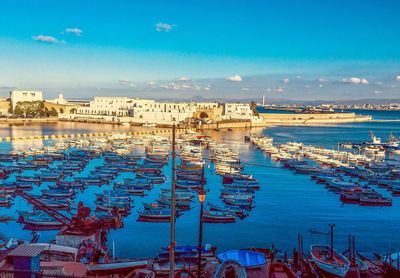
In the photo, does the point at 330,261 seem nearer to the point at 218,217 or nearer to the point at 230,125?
the point at 218,217

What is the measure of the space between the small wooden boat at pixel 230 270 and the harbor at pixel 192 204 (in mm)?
37

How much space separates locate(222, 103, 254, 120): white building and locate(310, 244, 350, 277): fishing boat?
40.7m

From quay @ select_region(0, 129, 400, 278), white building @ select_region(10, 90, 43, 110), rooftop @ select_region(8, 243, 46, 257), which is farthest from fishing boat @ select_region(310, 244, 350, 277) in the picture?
white building @ select_region(10, 90, 43, 110)

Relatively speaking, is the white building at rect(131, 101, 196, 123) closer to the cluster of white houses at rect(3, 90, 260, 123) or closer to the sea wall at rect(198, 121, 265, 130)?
the cluster of white houses at rect(3, 90, 260, 123)

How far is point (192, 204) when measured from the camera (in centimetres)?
1249

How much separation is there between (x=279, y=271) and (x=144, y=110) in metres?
40.5

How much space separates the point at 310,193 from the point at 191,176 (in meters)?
4.53

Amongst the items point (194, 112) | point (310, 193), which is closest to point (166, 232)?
Answer: point (310, 193)

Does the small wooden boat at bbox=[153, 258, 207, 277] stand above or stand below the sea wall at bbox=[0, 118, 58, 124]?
below

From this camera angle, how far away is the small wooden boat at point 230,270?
4555 millimetres

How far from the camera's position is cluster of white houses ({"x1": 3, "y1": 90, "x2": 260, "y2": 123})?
43938mm

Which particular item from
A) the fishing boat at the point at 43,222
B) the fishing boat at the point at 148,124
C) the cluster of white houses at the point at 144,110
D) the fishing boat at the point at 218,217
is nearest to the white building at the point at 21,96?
the cluster of white houses at the point at 144,110

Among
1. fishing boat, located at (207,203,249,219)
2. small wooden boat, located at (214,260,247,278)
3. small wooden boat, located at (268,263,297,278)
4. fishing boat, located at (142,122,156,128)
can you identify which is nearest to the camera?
small wooden boat, located at (214,260,247,278)

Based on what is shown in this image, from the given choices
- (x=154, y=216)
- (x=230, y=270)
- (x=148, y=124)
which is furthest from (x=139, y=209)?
(x=148, y=124)
